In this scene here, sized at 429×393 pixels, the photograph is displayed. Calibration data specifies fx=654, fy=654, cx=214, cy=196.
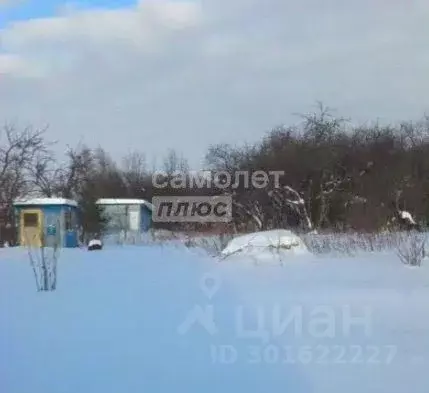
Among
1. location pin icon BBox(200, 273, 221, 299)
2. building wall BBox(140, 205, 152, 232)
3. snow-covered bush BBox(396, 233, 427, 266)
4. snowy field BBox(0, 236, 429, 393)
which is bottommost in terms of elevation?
snowy field BBox(0, 236, 429, 393)

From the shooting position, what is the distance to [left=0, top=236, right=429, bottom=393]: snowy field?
3.54 m

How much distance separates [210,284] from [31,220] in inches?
585

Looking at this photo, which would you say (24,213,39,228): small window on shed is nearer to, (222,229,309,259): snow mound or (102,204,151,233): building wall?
(102,204,151,233): building wall

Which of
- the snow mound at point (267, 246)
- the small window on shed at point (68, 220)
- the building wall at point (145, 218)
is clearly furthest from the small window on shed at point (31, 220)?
the snow mound at point (267, 246)

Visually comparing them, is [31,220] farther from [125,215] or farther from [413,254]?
[413,254]

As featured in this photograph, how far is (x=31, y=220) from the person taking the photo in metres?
21.1

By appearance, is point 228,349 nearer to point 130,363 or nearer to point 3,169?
point 130,363

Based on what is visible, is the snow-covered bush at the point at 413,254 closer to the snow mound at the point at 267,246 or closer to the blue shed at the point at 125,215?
the snow mound at the point at 267,246

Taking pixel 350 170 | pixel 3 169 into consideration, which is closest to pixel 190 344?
pixel 350 170

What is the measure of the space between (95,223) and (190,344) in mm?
18308

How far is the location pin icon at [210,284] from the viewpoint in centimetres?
671

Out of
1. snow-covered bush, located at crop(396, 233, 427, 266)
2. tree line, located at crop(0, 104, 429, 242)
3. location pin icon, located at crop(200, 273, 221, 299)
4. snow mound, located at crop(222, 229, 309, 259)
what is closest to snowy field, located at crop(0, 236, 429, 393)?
location pin icon, located at crop(200, 273, 221, 299)

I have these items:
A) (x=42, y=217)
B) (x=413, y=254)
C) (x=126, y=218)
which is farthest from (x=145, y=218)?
(x=413, y=254)

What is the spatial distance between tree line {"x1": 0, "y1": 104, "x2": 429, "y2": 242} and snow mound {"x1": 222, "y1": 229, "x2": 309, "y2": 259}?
4.84 meters
